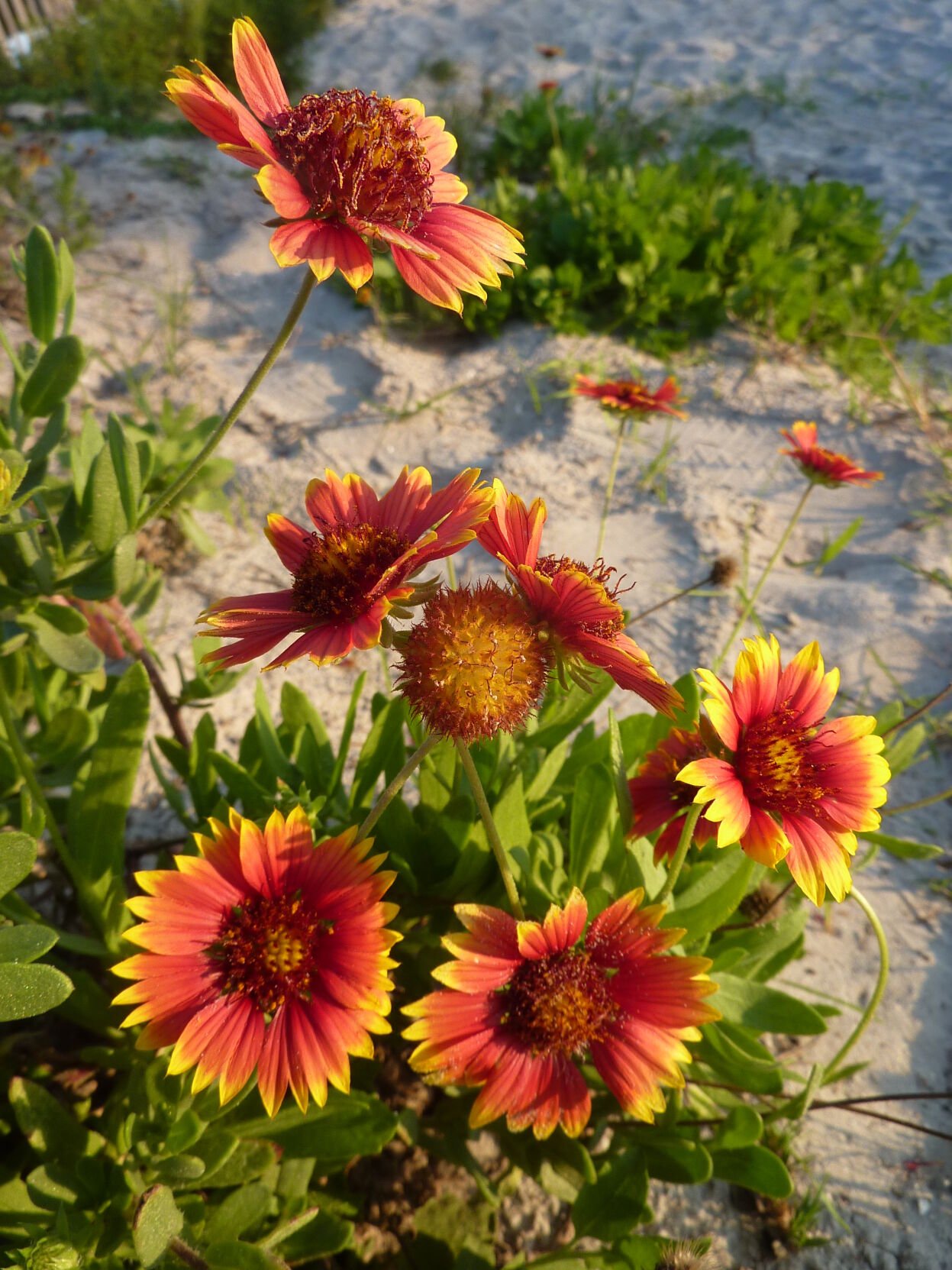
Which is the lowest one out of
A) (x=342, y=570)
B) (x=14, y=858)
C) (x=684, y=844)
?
(x=684, y=844)

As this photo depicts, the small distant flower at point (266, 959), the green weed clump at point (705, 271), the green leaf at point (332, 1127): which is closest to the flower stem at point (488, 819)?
the small distant flower at point (266, 959)

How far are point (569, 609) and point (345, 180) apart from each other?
518 mm

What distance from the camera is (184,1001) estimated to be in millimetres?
884

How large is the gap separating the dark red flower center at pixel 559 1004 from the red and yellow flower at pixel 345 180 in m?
0.73

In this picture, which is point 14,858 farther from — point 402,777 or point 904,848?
point 904,848

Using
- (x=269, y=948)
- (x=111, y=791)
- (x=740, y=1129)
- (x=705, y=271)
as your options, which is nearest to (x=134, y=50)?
(x=705, y=271)

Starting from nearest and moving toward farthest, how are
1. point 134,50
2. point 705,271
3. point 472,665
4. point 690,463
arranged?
1. point 472,665
2. point 690,463
3. point 705,271
4. point 134,50

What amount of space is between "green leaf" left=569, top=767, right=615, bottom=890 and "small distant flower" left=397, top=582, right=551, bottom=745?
0.40 metres

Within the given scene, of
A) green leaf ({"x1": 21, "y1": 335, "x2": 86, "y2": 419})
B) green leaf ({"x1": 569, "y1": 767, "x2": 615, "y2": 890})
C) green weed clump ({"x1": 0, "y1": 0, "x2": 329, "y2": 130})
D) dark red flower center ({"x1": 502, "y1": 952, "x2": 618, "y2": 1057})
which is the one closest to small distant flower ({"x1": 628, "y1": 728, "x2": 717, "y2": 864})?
green leaf ({"x1": 569, "y1": 767, "x2": 615, "y2": 890})

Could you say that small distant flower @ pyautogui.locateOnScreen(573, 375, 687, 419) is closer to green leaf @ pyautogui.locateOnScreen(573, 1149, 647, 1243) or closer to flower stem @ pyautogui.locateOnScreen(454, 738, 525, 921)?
flower stem @ pyautogui.locateOnScreen(454, 738, 525, 921)

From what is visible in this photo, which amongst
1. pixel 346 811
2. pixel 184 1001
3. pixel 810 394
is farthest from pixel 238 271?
pixel 184 1001

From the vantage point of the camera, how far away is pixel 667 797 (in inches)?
44.0

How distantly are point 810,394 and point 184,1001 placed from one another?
3.12m

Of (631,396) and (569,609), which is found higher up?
(569,609)
